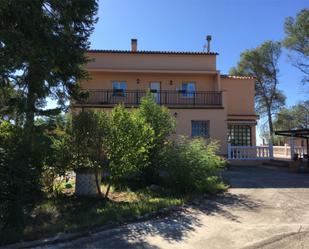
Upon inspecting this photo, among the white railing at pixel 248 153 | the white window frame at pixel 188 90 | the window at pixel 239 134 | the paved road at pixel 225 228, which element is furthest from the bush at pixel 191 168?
the window at pixel 239 134

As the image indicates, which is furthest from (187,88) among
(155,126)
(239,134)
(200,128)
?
(155,126)

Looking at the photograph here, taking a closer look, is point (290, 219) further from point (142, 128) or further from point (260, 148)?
point (260, 148)

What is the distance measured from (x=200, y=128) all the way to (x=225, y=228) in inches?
602

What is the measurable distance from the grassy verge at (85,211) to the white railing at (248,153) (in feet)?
39.7

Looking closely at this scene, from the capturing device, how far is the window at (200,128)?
22891 millimetres

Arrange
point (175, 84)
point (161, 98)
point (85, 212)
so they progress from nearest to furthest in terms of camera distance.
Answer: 1. point (85, 212)
2. point (161, 98)
3. point (175, 84)

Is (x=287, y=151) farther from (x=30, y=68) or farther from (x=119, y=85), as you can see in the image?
(x=30, y=68)

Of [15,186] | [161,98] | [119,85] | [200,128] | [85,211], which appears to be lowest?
[85,211]

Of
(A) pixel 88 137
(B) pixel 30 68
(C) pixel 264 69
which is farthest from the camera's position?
(C) pixel 264 69

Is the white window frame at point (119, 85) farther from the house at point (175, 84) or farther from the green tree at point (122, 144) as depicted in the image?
the green tree at point (122, 144)

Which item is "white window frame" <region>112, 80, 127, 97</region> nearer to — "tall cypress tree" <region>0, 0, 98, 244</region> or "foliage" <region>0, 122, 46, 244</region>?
"tall cypress tree" <region>0, 0, 98, 244</region>

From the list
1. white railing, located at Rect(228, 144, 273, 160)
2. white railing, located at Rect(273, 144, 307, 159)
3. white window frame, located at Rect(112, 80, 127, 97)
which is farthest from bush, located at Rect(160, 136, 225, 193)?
white railing, located at Rect(273, 144, 307, 159)

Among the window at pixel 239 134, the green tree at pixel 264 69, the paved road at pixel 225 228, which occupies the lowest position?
the paved road at pixel 225 228

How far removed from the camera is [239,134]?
86.5ft
